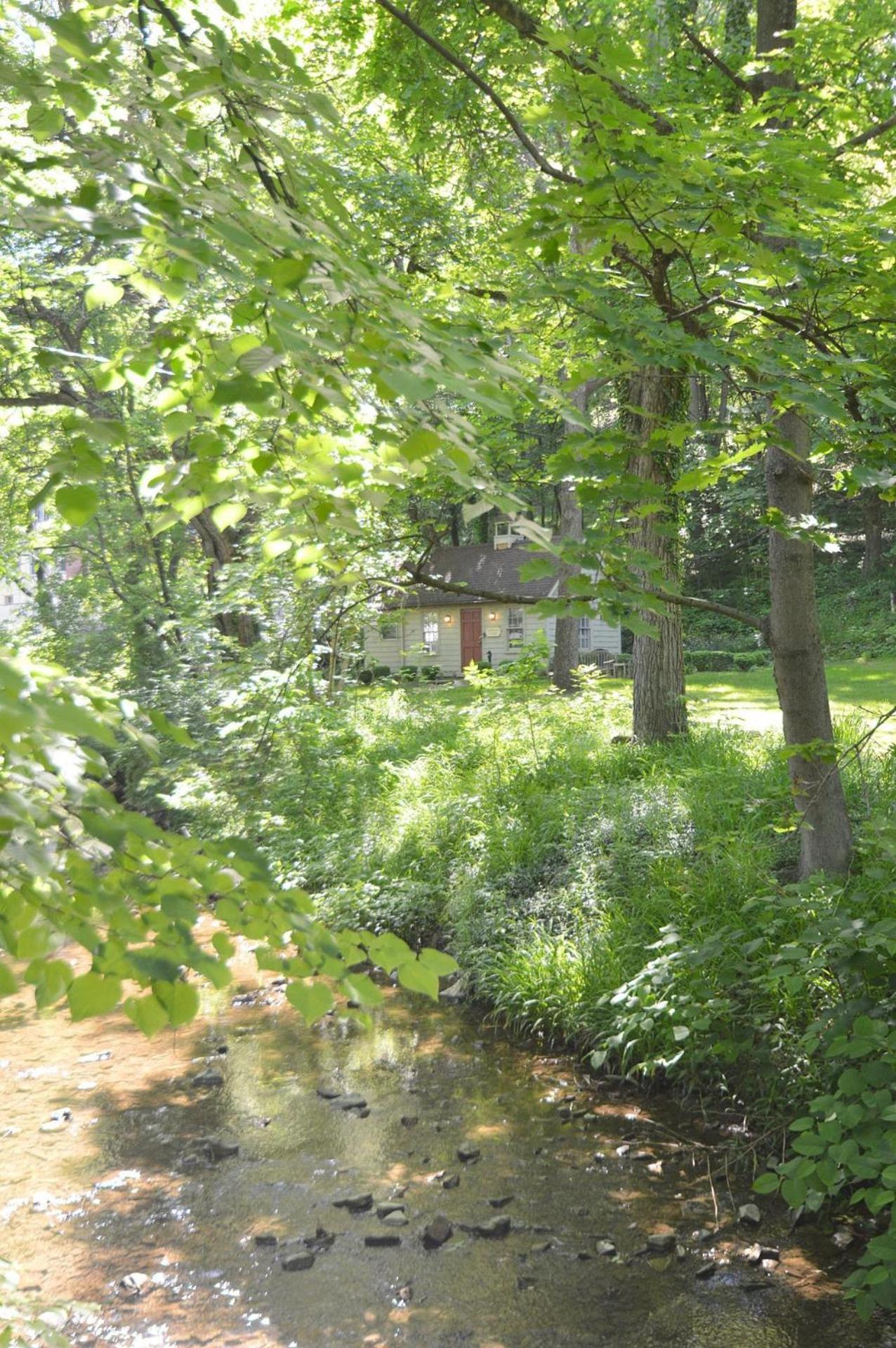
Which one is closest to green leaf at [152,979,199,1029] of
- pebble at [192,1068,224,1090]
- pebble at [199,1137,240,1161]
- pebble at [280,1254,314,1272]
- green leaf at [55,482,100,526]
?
green leaf at [55,482,100,526]

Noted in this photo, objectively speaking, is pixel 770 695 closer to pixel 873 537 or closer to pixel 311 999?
pixel 873 537

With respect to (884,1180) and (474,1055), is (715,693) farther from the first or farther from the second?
(884,1180)

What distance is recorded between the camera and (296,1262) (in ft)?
16.4

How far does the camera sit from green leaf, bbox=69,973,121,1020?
1625 mm

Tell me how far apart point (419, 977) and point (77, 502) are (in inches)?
43.7

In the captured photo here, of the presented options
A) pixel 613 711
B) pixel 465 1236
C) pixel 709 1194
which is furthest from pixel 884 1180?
pixel 613 711

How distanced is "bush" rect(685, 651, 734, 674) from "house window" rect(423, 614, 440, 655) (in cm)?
886

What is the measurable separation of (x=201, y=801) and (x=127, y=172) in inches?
337

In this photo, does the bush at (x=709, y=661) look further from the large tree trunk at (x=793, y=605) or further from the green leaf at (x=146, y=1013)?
the green leaf at (x=146, y=1013)

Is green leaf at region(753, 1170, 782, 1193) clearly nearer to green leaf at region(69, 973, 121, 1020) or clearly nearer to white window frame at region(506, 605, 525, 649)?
green leaf at region(69, 973, 121, 1020)

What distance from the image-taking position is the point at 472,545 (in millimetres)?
34562

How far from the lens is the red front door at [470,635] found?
32.3 metres

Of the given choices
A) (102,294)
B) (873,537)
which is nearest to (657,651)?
(102,294)

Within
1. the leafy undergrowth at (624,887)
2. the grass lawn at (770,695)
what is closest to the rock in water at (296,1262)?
the leafy undergrowth at (624,887)
